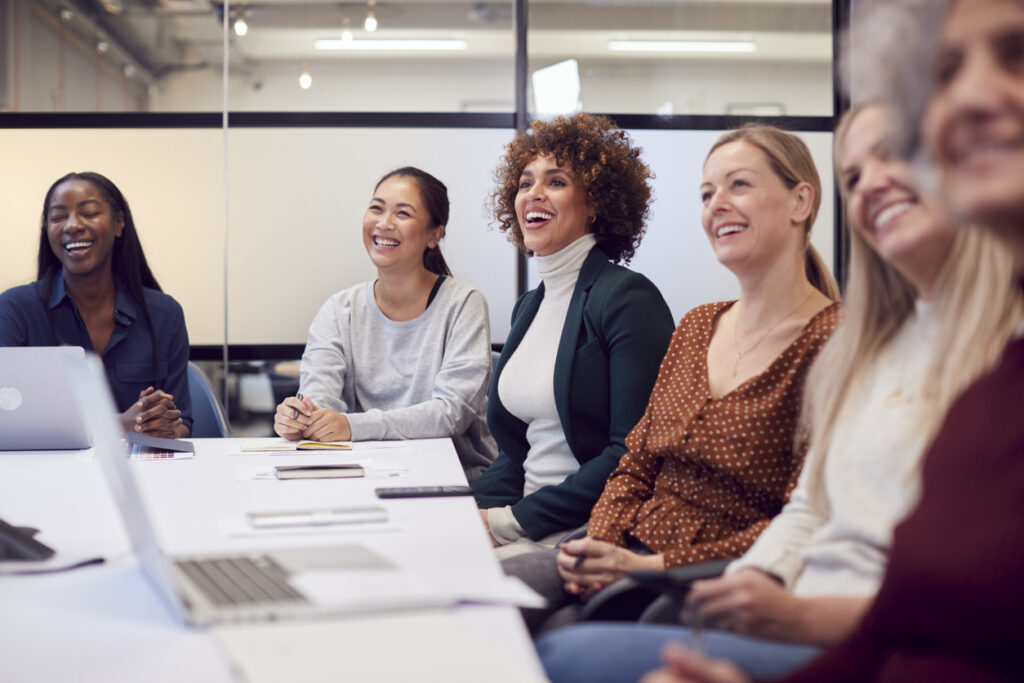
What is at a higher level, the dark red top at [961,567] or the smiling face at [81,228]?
the smiling face at [81,228]

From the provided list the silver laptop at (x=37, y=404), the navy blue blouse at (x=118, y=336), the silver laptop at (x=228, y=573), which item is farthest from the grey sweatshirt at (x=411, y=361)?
the silver laptop at (x=228, y=573)

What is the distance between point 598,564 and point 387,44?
9.43ft

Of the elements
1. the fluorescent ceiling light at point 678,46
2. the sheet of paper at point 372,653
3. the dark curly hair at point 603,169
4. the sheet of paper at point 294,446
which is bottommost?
the sheet of paper at point 294,446

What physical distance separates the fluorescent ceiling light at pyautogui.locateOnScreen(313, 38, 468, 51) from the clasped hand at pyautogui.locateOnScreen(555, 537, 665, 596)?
276cm

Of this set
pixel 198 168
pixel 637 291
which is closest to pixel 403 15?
pixel 198 168

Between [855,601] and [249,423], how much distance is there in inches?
125

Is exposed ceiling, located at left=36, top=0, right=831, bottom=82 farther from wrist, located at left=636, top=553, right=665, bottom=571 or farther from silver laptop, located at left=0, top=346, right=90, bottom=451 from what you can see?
wrist, located at left=636, top=553, right=665, bottom=571

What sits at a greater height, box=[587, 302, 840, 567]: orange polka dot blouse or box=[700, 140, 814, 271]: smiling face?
box=[700, 140, 814, 271]: smiling face

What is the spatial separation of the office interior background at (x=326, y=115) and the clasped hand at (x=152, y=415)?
1.25m

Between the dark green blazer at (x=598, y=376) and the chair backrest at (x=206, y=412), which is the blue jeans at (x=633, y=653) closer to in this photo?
the dark green blazer at (x=598, y=376)

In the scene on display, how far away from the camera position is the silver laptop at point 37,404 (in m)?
2.13

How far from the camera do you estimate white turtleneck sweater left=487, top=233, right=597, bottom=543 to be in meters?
2.25

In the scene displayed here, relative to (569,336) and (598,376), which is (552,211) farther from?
(598,376)

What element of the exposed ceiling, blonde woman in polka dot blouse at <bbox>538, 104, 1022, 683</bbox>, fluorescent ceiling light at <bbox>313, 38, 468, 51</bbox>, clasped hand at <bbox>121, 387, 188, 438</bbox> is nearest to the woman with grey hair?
blonde woman in polka dot blouse at <bbox>538, 104, 1022, 683</bbox>
